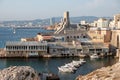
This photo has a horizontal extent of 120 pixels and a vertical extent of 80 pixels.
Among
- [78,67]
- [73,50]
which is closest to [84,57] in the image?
[73,50]

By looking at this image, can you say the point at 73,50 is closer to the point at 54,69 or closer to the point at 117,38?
the point at 117,38

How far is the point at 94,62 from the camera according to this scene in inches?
1173

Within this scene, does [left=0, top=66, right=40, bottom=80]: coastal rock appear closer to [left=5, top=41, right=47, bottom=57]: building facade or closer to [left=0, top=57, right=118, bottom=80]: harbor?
[left=0, top=57, right=118, bottom=80]: harbor

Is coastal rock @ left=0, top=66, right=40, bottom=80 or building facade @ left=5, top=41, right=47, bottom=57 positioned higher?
coastal rock @ left=0, top=66, right=40, bottom=80

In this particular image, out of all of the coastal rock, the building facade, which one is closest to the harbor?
the building facade

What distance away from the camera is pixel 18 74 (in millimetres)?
3025

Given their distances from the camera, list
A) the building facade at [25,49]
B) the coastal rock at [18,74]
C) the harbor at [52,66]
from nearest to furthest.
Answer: the coastal rock at [18,74] → the harbor at [52,66] → the building facade at [25,49]

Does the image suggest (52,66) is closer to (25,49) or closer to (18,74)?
(25,49)

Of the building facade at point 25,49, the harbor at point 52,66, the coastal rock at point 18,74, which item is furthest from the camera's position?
the building facade at point 25,49

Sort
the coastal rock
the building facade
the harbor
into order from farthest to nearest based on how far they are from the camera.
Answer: the building facade
the harbor
the coastal rock

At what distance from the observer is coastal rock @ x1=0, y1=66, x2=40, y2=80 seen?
299 centimetres

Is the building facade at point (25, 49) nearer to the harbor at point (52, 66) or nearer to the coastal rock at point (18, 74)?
the harbor at point (52, 66)

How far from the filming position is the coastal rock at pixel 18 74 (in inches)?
118

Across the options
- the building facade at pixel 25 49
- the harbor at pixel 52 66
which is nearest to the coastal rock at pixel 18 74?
the harbor at pixel 52 66
